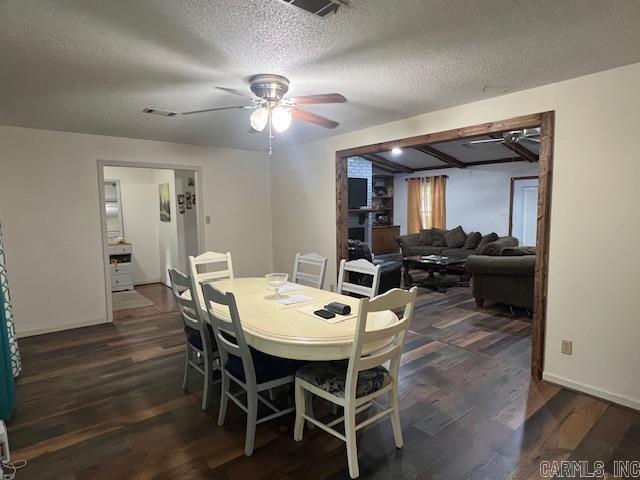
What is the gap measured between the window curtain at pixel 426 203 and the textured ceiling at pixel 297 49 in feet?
19.9

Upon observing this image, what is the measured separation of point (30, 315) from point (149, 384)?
2.20 metres

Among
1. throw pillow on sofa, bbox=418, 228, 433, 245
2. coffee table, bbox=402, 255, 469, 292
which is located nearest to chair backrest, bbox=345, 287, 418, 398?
coffee table, bbox=402, 255, 469, 292

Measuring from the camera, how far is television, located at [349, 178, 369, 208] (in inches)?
317

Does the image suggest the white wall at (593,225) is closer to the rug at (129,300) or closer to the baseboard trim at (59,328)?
the baseboard trim at (59,328)

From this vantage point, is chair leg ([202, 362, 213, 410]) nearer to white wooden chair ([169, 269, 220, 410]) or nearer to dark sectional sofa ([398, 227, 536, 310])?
white wooden chair ([169, 269, 220, 410])

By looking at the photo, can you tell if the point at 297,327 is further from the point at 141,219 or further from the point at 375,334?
the point at 141,219

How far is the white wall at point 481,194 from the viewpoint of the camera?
25.9ft

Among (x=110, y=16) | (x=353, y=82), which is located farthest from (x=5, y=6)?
(x=353, y=82)

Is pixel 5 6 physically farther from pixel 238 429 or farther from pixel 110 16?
pixel 238 429

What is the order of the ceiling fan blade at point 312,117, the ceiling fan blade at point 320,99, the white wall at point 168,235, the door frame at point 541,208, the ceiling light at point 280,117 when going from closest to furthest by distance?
the ceiling fan blade at point 320,99 → the ceiling light at point 280,117 → the ceiling fan blade at point 312,117 → the door frame at point 541,208 → the white wall at point 168,235

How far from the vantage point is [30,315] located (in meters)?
4.02

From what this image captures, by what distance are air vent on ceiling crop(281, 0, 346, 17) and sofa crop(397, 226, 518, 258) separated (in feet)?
20.7

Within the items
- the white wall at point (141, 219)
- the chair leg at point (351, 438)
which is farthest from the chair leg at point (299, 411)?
the white wall at point (141, 219)

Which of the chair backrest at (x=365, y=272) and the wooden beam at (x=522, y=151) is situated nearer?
the chair backrest at (x=365, y=272)
